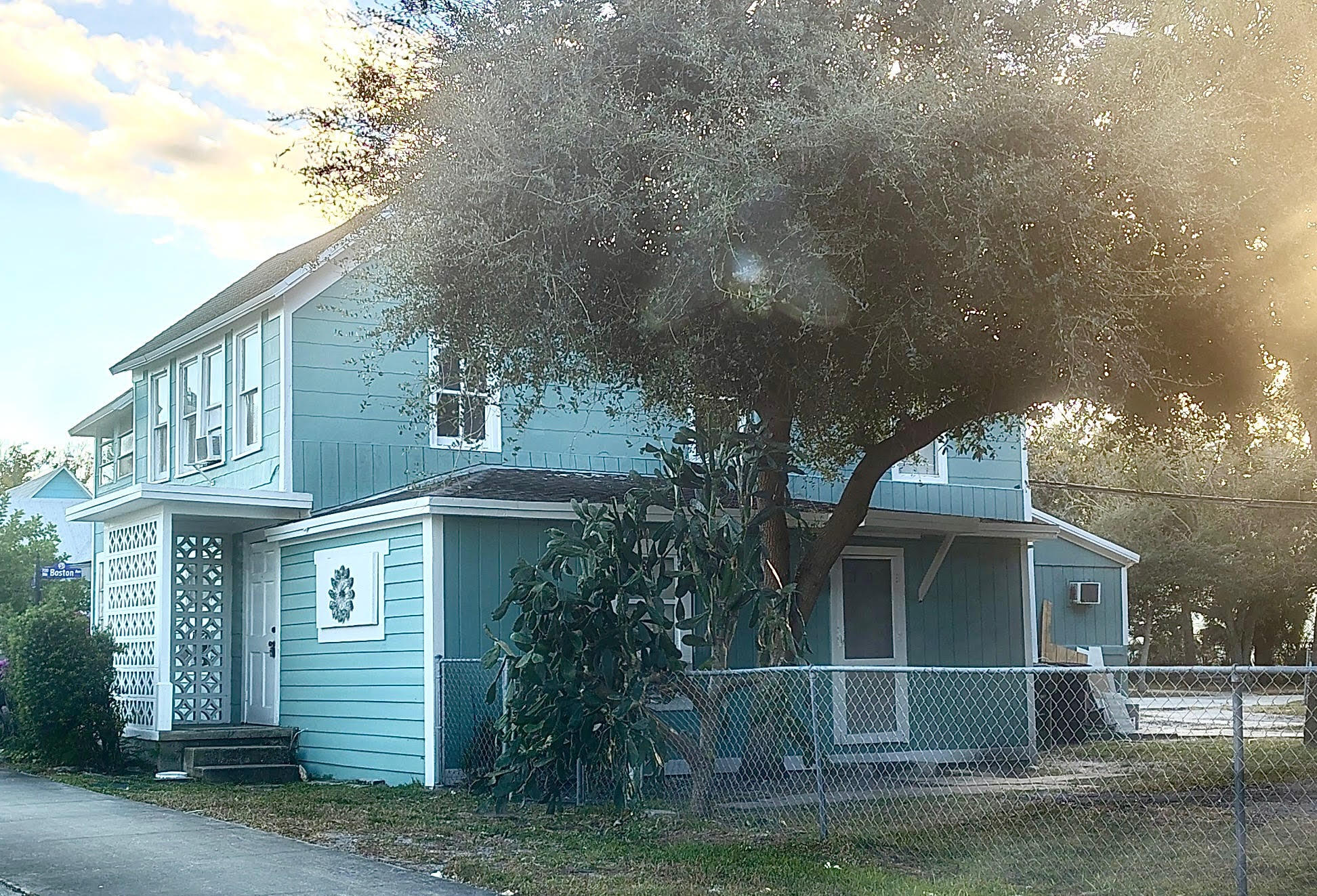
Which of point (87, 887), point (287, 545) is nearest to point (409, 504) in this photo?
point (287, 545)

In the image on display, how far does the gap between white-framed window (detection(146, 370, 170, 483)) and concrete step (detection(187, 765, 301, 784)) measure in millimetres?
5646

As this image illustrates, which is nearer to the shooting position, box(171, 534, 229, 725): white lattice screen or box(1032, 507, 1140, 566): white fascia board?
box(171, 534, 229, 725): white lattice screen

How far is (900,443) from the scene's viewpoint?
42.3 feet

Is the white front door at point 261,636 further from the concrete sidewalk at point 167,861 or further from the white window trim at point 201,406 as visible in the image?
the concrete sidewalk at point 167,861

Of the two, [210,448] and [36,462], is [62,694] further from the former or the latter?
[36,462]

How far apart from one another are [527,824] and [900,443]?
4997 millimetres

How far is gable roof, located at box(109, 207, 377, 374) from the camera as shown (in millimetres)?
15367

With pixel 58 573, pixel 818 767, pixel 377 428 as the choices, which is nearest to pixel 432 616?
pixel 377 428

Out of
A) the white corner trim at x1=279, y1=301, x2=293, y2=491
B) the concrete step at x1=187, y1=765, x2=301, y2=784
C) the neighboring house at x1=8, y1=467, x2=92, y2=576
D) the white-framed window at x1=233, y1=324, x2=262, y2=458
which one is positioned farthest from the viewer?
the neighboring house at x1=8, y1=467, x2=92, y2=576

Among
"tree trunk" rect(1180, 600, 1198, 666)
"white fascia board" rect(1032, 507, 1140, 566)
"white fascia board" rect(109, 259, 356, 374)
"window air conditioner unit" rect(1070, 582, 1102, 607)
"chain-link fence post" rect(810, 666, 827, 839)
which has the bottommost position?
"tree trunk" rect(1180, 600, 1198, 666)

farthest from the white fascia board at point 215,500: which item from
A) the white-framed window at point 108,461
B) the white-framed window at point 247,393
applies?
the white-framed window at point 108,461

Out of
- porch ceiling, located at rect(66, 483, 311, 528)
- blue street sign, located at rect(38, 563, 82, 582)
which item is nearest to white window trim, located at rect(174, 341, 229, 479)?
porch ceiling, located at rect(66, 483, 311, 528)

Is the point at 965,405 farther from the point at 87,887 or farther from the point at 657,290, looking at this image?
the point at 87,887

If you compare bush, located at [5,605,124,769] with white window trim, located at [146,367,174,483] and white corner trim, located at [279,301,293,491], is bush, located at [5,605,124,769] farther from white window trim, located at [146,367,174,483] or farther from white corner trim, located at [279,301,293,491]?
white window trim, located at [146,367,174,483]
